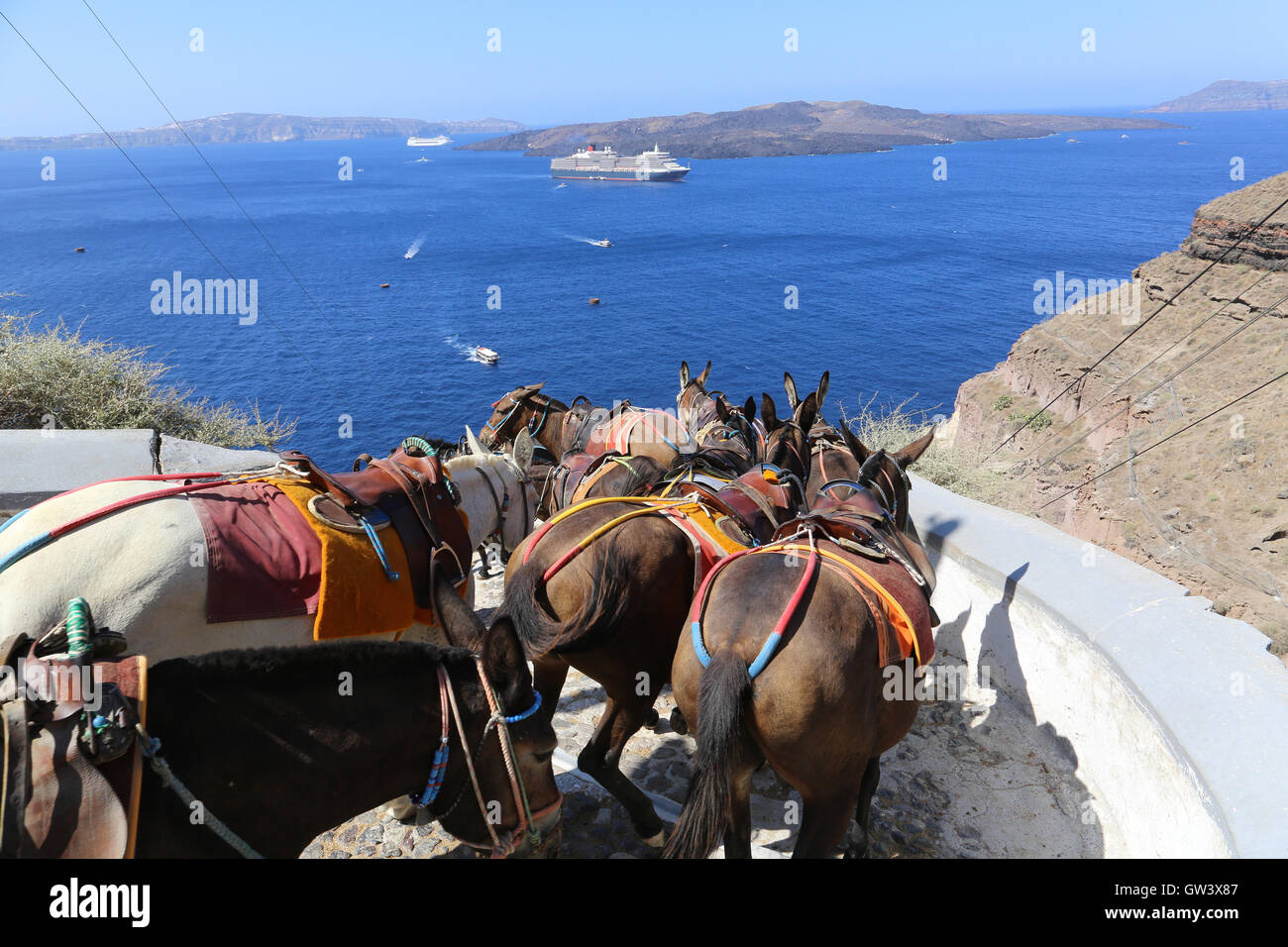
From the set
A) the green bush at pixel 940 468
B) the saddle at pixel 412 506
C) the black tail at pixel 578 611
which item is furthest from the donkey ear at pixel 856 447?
the green bush at pixel 940 468

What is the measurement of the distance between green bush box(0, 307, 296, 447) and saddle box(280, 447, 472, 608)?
8.49 meters

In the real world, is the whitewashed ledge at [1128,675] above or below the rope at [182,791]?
below

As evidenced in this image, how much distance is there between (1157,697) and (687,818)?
2617 mm

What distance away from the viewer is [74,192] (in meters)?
140

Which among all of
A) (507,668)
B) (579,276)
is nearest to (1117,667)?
(507,668)

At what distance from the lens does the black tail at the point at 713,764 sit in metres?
3.63

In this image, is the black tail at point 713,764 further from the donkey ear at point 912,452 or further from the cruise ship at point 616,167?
the cruise ship at point 616,167

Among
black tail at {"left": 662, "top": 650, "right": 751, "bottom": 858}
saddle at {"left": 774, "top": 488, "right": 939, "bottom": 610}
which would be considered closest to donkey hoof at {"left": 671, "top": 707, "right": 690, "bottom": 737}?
saddle at {"left": 774, "top": 488, "right": 939, "bottom": 610}

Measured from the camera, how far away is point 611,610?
4.82 metres

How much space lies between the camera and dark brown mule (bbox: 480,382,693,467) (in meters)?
7.63

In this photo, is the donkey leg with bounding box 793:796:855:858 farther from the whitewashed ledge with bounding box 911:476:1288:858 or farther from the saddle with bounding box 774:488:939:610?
the whitewashed ledge with bounding box 911:476:1288:858

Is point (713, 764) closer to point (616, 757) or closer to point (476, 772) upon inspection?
point (476, 772)

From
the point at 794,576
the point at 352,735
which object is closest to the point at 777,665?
the point at 794,576
